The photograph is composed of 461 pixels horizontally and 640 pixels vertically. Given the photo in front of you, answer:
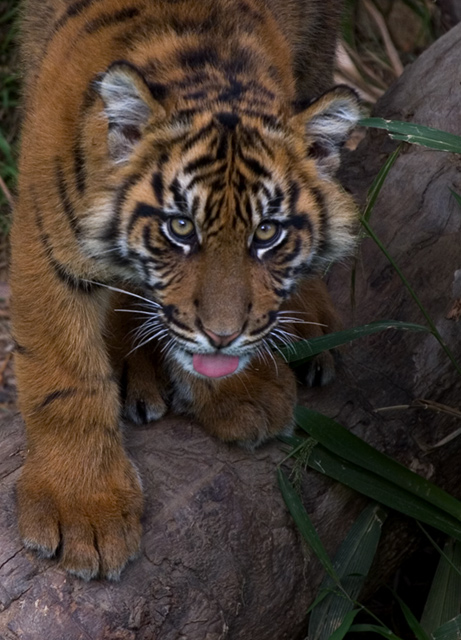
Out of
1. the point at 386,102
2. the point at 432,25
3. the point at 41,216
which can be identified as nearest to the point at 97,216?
the point at 41,216

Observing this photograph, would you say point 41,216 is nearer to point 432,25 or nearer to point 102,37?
point 102,37

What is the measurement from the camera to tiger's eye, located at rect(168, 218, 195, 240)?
2.23m

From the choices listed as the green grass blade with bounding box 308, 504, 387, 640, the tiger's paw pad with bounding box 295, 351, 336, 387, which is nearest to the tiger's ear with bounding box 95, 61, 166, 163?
the tiger's paw pad with bounding box 295, 351, 336, 387

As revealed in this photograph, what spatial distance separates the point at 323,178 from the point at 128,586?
1098 millimetres

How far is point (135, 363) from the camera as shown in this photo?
2.77 metres

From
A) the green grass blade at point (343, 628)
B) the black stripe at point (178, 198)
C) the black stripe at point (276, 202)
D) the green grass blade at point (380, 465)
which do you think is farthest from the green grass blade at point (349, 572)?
the black stripe at point (178, 198)

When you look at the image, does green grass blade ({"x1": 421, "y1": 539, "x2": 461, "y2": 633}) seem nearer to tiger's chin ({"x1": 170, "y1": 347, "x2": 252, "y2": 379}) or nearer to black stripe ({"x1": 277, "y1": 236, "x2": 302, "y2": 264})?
tiger's chin ({"x1": 170, "y1": 347, "x2": 252, "y2": 379})

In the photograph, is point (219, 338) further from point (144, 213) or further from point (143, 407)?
point (143, 407)

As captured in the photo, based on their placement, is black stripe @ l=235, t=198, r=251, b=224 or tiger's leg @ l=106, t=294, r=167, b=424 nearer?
black stripe @ l=235, t=198, r=251, b=224

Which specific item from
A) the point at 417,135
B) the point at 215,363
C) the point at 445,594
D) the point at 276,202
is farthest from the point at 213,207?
the point at 445,594

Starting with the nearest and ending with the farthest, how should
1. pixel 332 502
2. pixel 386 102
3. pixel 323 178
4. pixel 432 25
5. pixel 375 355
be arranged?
pixel 323 178 → pixel 332 502 → pixel 375 355 → pixel 386 102 → pixel 432 25

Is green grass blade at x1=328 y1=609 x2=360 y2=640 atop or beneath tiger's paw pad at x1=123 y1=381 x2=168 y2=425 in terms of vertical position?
beneath

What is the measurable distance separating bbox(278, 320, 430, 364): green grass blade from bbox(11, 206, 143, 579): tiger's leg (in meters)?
0.53

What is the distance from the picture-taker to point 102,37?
8.29 feet
